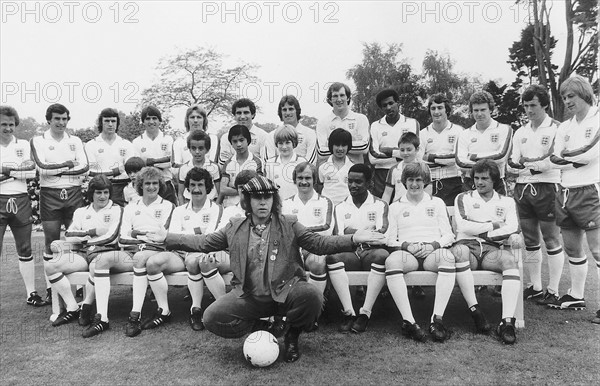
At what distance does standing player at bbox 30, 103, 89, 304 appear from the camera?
5.60m

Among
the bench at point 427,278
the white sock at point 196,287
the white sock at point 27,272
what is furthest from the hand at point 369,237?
the white sock at point 27,272

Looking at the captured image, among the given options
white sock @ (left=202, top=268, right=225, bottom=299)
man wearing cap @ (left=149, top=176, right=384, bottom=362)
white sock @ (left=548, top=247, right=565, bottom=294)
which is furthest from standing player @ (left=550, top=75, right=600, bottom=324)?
white sock @ (left=202, top=268, right=225, bottom=299)

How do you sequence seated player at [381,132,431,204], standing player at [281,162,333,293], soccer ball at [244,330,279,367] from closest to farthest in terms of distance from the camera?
soccer ball at [244,330,279,367]
standing player at [281,162,333,293]
seated player at [381,132,431,204]

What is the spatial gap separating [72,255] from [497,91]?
23.7m

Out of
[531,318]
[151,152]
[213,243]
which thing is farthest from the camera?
[151,152]

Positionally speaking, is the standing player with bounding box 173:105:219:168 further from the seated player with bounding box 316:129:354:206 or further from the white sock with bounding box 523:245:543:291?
the white sock with bounding box 523:245:543:291

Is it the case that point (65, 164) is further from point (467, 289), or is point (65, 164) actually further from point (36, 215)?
point (36, 215)

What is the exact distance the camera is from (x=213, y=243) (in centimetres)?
386

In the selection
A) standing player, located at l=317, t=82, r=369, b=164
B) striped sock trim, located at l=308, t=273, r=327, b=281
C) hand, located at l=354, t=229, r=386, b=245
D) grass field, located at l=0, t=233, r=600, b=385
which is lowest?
grass field, located at l=0, t=233, r=600, b=385

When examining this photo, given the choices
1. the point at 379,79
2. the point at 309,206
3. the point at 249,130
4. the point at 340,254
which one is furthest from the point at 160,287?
the point at 379,79

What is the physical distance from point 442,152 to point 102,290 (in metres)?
4.00

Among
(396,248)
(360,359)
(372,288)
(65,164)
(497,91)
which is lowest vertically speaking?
(360,359)

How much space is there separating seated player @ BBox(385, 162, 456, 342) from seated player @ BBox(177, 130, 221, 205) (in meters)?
2.05

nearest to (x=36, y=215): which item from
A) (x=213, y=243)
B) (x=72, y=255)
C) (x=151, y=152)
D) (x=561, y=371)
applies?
(x=151, y=152)
